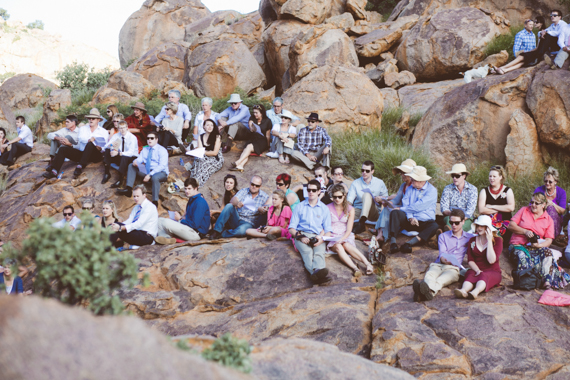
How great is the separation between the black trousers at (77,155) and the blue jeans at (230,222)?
4.24 meters

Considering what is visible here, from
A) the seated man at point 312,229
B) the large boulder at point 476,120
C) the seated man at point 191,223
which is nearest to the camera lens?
the seated man at point 312,229

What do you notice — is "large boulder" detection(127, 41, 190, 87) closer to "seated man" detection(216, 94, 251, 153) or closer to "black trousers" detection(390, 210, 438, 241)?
"seated man" detection(216, 94, 251, 153)

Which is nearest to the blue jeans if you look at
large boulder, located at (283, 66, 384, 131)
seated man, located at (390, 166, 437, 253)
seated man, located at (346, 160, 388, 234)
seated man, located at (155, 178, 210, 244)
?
seated man, located at (155, 178, 210, 244)

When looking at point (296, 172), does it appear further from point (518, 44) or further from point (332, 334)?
point (518, 44)

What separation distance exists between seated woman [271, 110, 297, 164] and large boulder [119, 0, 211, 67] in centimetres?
2247

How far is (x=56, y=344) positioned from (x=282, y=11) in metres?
20.4

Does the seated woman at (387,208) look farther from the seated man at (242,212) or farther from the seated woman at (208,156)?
the seated woman at (208,156)

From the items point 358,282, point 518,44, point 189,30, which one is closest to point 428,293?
point 358,282

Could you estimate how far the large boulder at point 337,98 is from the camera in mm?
13461

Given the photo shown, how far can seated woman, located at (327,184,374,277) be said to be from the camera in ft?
24.1

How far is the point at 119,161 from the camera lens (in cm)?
1045

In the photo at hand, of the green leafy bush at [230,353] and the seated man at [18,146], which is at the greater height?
the green leafy bush at [230,353]

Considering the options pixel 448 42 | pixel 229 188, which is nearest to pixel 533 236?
pixel 229 188

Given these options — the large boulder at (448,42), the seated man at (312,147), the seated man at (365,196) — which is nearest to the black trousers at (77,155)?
the seated man at (312,147)
